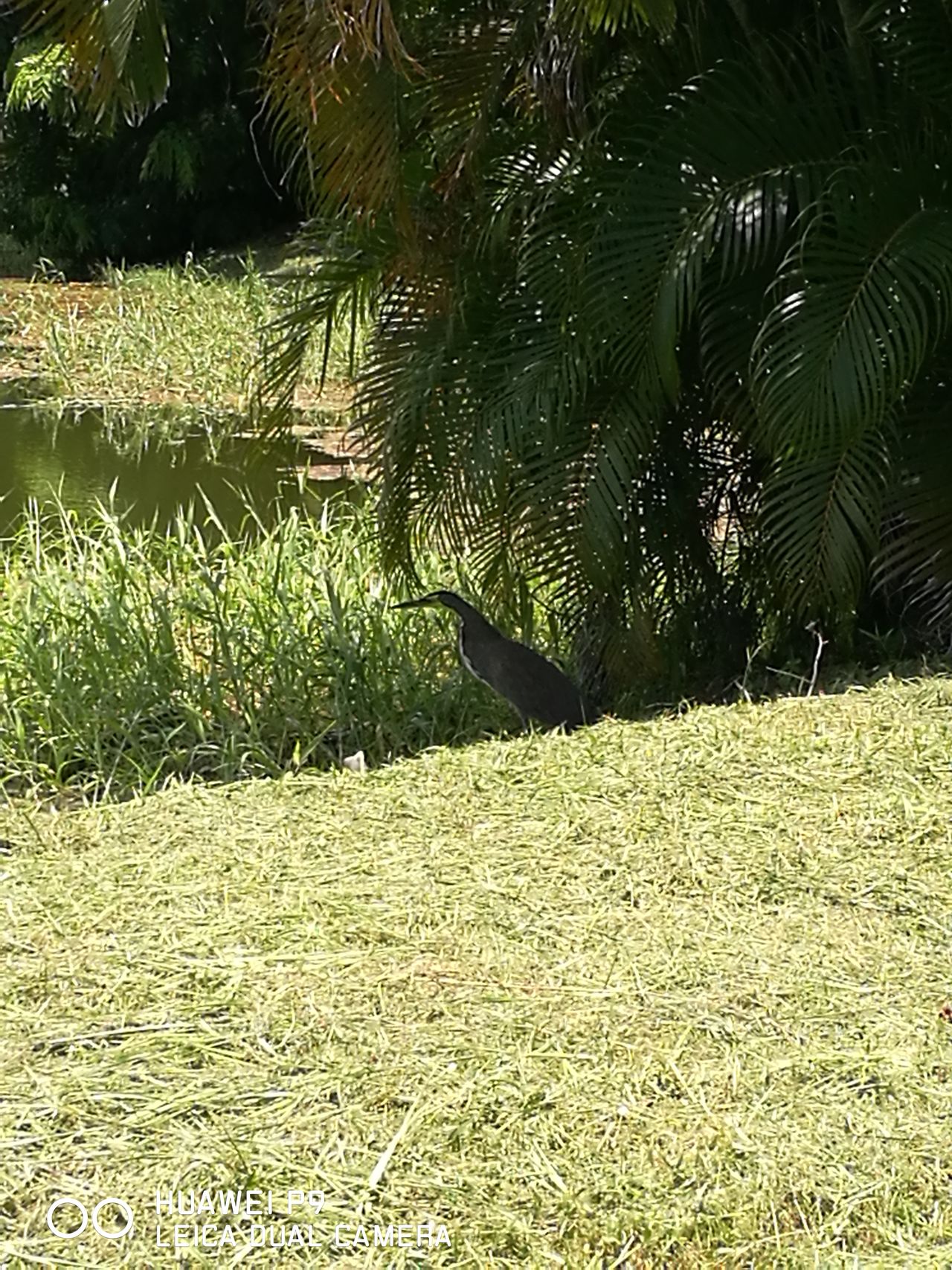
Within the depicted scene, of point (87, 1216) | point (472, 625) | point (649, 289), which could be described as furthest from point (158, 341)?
point (87, 1216)

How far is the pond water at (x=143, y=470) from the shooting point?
9.44 meters

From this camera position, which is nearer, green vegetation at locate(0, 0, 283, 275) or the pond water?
the pond water

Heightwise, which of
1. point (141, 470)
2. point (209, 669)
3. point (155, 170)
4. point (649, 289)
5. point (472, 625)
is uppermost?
point (155, 170)

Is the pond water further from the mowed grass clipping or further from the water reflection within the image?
the mowed grass clipping

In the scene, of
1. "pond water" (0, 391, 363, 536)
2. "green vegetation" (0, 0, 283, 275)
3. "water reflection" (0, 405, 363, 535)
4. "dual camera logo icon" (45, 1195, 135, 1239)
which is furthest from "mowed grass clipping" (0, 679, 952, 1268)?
"green vegetation" (0, 0, 283, 275)

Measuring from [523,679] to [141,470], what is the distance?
6.78m

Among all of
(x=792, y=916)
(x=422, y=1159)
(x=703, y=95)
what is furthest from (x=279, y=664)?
(x=422, y=1159)

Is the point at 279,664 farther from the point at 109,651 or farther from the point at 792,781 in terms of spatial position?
the point at 792,781

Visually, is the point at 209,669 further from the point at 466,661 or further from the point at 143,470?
the point at 143,470

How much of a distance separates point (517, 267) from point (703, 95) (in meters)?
0.76

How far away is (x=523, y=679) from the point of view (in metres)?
4.75

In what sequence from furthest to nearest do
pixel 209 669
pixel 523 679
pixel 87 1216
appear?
1. pixel 209 669
2. pixel 523 679
3. pixel 87 1216

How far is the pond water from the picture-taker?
9438 mm

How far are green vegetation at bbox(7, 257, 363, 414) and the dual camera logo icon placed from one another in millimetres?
9600
